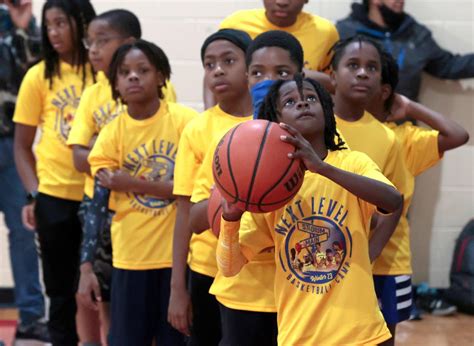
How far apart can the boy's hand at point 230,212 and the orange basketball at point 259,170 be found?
5 cm

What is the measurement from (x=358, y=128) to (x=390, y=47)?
242cm

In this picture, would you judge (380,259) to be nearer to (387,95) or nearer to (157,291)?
(387,95)

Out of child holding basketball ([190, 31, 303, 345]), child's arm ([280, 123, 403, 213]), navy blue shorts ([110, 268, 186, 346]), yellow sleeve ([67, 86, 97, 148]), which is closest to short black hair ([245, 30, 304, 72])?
child holding basketball ([190, 31, 303, 345])

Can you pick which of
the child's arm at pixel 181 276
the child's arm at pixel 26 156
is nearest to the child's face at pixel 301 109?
the child's arm at pixel 181 276

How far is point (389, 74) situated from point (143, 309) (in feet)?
4.08

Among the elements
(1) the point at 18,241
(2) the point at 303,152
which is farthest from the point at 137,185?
(1) the point at 18,241

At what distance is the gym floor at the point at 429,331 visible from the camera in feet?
15.9

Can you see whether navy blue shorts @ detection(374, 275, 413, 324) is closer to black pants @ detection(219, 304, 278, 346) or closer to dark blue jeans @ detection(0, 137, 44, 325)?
black pants @ detection(219, 304, 278, 346)

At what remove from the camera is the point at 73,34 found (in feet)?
13.4

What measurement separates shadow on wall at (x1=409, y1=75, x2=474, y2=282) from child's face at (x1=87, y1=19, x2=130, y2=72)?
7.98 ft

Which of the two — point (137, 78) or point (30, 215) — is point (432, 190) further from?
point (137, 78)

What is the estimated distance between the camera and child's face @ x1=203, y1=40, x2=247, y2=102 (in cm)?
298

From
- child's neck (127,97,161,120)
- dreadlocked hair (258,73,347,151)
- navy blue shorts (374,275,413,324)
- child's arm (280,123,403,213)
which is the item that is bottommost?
navy blue shorts (374,275,413,324)

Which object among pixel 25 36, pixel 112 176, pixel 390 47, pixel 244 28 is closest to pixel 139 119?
pixel 112 176
